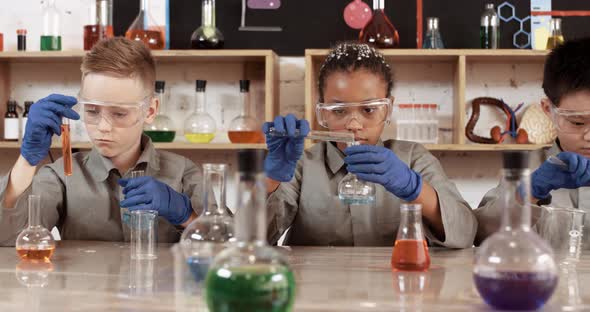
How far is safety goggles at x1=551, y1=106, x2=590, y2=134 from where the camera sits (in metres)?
2.28

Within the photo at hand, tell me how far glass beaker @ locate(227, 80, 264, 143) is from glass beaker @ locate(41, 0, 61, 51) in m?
0.97

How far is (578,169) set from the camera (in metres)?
2.08

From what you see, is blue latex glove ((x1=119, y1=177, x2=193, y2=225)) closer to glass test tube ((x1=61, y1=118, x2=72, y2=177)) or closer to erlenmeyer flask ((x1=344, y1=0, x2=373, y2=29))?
glass test tube ((x1=61, y1=118, x2=72, y2=177))

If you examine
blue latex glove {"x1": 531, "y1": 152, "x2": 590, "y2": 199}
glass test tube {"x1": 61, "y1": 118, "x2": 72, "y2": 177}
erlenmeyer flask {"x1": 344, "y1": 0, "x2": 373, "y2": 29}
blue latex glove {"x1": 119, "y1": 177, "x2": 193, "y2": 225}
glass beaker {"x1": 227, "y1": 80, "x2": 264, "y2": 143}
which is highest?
erlenmeyer flask {"x1": 344, "y1": 0, "x2": 373, "y2": 29}

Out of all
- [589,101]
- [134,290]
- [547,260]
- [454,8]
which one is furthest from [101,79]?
[454,8]

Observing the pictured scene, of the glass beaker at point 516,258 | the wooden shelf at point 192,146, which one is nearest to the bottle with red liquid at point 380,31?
the wooden shelf at point 192,146

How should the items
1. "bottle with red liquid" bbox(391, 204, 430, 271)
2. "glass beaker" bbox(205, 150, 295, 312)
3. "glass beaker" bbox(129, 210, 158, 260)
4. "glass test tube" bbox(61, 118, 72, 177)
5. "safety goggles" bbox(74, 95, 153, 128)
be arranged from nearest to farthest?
"glass beaker" bbox(205, 150, 295, 312)
"bottle with red liquid" bbox(391, 204, 430, 271)
"glass beaker" bbox(129, 210, 158, 260)
"glass test tube" bbox(61, 118, 72, 177)
"safety goggles" bbox(74, 95, 153, 128)

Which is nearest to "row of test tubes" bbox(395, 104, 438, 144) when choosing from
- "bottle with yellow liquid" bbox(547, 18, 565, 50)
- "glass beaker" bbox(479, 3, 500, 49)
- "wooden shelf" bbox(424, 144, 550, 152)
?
"wooden shelf" bbox(424, 144, 550, 152)

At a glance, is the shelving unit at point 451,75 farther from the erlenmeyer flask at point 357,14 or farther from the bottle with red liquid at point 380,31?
the erlenmeyer flask at point 357,14

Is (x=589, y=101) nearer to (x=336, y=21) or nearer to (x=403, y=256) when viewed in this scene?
(x=403, y=256)

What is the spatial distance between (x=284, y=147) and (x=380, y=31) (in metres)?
1.67

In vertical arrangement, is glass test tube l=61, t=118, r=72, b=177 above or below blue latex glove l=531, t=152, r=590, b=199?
above

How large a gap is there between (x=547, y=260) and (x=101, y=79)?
164cm

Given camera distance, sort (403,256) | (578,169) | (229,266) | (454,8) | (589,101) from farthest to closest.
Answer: (454,8)
(589,101)
(578,169)
(403,256)
(229,266)
